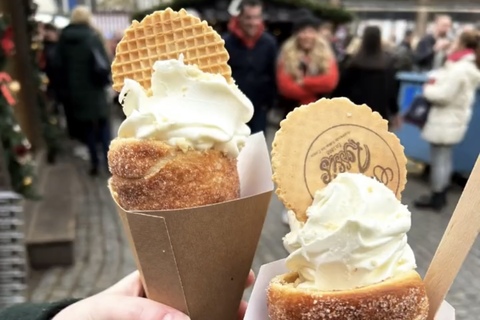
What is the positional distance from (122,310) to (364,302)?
63 cm

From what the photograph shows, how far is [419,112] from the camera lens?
636cm

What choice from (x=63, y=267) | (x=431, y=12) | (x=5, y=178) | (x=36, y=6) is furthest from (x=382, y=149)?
(x=431, y=12)

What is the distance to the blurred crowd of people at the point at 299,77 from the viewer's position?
521cm

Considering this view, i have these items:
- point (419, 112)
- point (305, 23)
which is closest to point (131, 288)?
point (305, 23)

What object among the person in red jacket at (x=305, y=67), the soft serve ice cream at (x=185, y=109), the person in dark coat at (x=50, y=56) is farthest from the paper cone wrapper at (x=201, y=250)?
the person in dark coat at (x=50, y=56)

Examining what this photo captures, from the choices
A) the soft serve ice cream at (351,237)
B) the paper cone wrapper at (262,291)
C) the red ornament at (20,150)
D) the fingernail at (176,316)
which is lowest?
the red ornament at (20,150)

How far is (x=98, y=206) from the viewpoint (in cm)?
652

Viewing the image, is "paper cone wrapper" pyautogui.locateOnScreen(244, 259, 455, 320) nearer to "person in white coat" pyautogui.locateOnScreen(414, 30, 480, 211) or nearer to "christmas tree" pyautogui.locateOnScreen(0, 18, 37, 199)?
"christmas tree" pyautogui.locateOnScreen(0, 18, 37, 199)

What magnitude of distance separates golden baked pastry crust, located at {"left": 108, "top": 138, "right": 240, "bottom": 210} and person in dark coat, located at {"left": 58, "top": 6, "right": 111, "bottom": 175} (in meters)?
5.86

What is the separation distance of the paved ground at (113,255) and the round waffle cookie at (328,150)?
2415 millimetres

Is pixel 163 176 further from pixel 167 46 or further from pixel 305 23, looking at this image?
pixel 305 23

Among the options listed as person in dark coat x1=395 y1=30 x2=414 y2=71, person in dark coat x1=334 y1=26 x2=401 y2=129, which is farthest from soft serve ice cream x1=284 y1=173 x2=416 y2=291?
person in dark coat x1=395 y1=30 x2=414 y2=71

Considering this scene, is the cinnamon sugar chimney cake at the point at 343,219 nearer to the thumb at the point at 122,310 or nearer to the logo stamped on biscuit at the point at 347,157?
the logo stamped on biscuit at the point at 347,157

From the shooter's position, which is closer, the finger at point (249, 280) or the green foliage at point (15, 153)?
the finger at point (249, 280)
